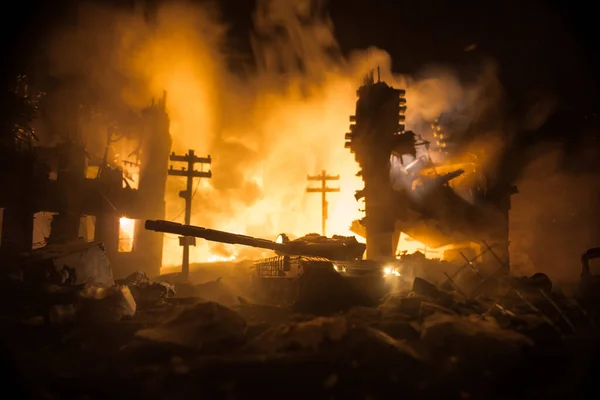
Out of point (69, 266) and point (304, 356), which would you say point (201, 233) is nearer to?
point (69, 266)

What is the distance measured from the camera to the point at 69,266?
34.2 ft

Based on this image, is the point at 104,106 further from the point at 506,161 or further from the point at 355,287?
the point at 506,161

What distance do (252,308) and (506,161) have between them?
1834 cm

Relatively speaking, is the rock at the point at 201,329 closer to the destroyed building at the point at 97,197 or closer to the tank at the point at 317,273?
the tank at the point at 317,273

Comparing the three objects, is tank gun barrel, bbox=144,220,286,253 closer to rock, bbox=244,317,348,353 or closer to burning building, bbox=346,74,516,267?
rock, bbox=244,317,348,353

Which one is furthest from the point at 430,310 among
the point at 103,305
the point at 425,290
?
the point at 103,305

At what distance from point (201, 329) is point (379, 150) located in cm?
1535

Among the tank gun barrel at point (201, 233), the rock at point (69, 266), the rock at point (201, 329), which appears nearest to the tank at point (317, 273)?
the tank gun barrel at point (201, 233)

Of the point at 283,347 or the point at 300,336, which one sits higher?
the point at 300,336

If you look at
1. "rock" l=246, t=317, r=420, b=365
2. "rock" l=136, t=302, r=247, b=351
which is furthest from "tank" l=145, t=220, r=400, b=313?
"rock" l=136, t=302, r=247, b=351

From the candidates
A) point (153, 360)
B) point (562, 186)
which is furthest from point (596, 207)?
point (153, 360)

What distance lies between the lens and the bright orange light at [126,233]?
24323 mm

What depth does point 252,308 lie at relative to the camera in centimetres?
1233

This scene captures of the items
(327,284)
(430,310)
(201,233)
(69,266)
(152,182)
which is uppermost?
(152,182)
